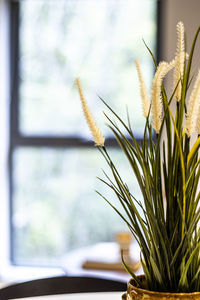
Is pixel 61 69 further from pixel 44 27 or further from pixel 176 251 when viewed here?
pixel 176 251

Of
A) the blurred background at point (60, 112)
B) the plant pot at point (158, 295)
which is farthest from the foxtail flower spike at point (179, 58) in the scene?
the blurred background at point (60, 112)

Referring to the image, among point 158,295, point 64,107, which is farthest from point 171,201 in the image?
point 64,107

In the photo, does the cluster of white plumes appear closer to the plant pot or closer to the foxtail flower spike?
the foxtail flower spike

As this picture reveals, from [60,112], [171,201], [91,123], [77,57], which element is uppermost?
[77,57]

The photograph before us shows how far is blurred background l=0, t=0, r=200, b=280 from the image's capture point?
314 cm

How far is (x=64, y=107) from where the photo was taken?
3.22 meters

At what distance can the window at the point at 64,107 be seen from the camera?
3.14 meters

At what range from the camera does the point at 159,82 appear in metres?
0.59

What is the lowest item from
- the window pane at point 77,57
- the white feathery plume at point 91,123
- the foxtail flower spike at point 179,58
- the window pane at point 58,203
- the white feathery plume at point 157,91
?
the window pane at point 58,203

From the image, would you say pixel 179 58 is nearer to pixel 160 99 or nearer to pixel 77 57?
pixel 160 99

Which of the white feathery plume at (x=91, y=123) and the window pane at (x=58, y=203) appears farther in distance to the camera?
the window pane at (x=58, y=203)

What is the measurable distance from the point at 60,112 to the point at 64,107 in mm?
43

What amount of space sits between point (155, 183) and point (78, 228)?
8.75ft

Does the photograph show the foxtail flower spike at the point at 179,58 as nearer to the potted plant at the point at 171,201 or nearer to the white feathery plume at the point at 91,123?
the potted plant at the point at 171,201
